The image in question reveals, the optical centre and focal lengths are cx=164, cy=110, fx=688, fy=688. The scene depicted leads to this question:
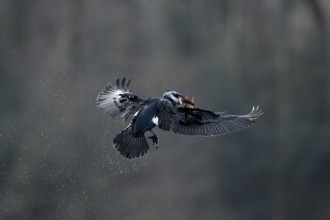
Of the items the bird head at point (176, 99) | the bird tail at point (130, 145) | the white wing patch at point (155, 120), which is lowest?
the bird tail at point (130, 145)

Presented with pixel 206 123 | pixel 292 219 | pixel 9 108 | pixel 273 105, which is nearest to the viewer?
pixel 206 123

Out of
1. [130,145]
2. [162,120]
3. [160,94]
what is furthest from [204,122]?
[160,94]

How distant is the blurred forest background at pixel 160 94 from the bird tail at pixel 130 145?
3.33m

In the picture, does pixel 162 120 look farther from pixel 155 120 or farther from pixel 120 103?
pixel 120 103

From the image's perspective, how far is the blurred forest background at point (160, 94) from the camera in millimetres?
7301

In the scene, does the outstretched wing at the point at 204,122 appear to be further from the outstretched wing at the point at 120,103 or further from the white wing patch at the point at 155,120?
the outstretched wing at the point at 120,103

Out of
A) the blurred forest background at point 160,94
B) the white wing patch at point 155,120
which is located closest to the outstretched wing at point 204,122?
the white wing patch at point 155,120

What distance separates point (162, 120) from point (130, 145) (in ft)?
0.84

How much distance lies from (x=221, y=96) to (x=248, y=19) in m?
1.23

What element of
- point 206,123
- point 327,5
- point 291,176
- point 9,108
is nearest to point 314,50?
point 327,5

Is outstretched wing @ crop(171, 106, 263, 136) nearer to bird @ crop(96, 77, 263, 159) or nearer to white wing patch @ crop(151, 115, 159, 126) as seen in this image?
bird @ crop(96, 77, 263, 159)

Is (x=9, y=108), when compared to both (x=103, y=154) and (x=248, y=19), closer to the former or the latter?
(x=103, y=154)

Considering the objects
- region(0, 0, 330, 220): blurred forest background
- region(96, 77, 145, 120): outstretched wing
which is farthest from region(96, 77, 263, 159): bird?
region(0, 0, 330, 220): blurred forest background

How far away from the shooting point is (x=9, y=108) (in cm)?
717
